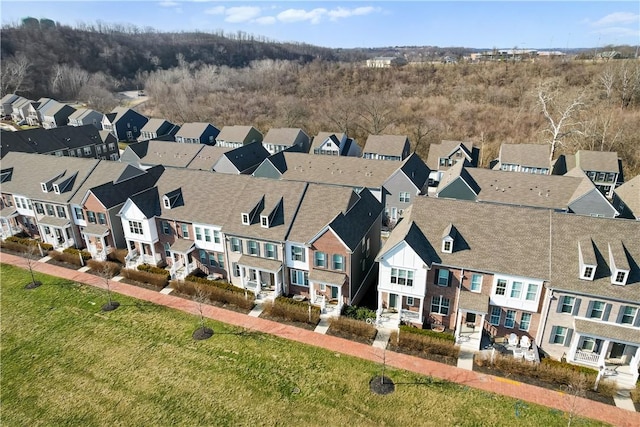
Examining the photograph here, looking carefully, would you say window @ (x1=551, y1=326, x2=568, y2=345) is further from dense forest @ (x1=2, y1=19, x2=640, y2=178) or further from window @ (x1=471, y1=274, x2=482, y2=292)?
dense forest @ (x1=2, y1=19, x2=640, y2=178)

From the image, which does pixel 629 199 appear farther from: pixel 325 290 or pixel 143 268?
pixel 143 268

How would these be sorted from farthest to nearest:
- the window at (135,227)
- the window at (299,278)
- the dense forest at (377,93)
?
the dense forest at (377,93) → the window at (135,227) → the window at (299,278)

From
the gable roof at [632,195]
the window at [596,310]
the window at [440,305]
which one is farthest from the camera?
the gable roof at [632,195]

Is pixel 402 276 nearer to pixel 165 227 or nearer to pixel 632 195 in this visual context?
pixel 165 227

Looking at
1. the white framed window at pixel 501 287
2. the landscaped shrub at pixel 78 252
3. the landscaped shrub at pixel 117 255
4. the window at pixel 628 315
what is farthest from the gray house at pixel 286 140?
the window at pixel 628 315

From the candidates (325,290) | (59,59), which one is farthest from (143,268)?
(59,59)

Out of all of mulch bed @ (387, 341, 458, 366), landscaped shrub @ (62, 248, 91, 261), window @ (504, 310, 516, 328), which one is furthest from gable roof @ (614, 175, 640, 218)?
landscaped shrub @ (62, 248, 91, 261)

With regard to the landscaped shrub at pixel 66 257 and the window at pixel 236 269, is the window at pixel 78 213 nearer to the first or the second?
the landscaped shrub at pixel 66 257
